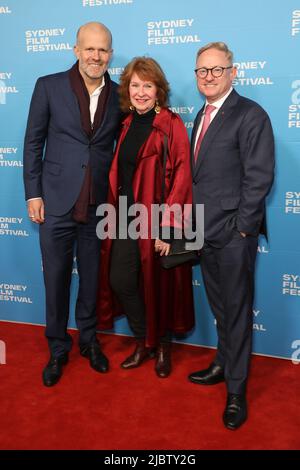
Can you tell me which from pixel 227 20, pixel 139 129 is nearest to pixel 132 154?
pixel 139 129

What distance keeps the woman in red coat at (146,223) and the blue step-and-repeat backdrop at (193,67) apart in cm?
41

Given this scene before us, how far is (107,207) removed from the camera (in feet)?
8.63

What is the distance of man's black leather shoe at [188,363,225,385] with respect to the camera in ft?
8.60

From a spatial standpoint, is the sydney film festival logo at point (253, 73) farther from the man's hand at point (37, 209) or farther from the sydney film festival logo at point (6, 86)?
the sydney film festival logo at point (6, 86)

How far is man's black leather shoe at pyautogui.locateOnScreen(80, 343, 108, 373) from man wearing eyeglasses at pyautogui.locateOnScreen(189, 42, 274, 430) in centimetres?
78

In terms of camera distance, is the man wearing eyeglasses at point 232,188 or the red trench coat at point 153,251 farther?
the red trench coat at point 153,251

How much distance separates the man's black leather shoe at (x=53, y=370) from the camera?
2625 mm

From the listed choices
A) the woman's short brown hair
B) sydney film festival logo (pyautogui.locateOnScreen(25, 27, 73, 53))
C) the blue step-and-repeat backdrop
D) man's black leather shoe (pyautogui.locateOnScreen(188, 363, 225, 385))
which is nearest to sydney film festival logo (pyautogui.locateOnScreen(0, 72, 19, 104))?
the blue step-and-repeat backdrop

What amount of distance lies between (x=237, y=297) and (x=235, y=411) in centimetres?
54

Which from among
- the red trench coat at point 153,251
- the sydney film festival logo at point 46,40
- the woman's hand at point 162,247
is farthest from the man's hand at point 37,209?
the sydney film festival logo at point 46,40

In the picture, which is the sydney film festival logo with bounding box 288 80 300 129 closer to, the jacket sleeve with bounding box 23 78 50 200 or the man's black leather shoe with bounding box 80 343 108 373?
the jacket sleeve with bounding box 23 78 50 200

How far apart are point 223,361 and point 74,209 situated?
1.16 metres

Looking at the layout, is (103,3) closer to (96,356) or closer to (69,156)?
(69,156)

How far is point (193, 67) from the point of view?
2736 mm
